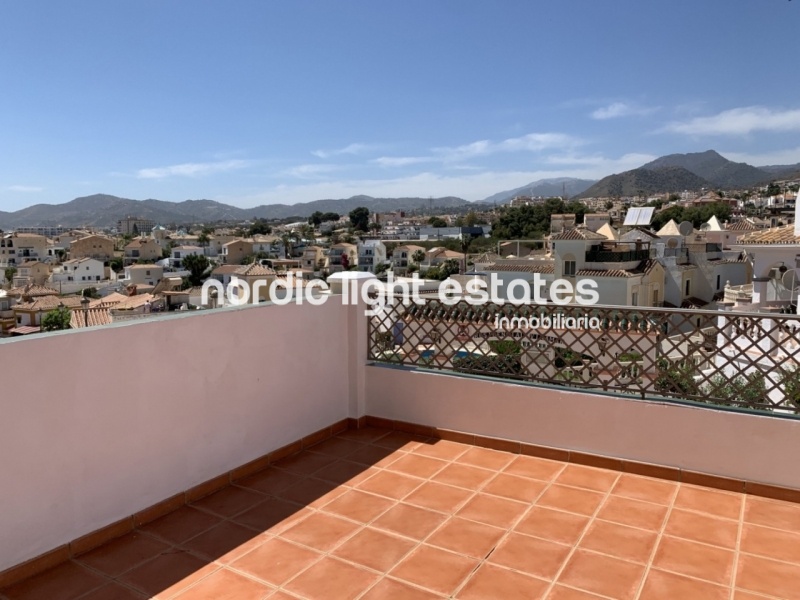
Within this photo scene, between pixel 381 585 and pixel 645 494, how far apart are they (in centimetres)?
164

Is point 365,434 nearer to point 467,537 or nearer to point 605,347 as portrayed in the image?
point 467,537

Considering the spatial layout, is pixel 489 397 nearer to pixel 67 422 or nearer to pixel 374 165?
pixel 67 422

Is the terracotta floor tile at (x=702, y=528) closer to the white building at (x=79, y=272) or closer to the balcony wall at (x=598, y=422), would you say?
the balcony wall at (x=598, y=422)

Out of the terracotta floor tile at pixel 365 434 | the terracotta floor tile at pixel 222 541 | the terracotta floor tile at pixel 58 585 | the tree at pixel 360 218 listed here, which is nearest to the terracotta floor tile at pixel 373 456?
the terracotta floor tile at pixel 365 434

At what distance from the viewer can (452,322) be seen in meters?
3.71

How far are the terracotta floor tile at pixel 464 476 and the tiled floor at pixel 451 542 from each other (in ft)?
0.04

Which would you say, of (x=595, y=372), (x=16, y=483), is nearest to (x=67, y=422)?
(x=16, y=483)

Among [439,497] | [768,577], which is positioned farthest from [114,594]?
[768,577]

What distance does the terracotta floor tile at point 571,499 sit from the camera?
2.78 metres


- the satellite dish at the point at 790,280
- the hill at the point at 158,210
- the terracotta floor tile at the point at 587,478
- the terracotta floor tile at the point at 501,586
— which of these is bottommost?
the terracotta floor tile at the point at 587,478

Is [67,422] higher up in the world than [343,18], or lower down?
lower down

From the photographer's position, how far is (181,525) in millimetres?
2658

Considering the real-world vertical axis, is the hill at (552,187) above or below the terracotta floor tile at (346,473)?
above

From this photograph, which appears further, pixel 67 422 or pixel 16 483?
pixel 67 422
